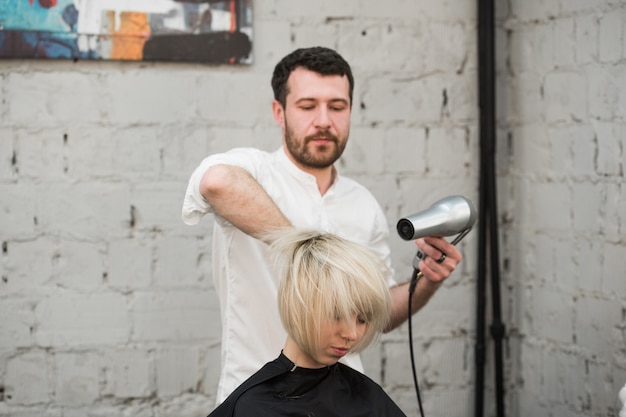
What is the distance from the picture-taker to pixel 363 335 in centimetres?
179

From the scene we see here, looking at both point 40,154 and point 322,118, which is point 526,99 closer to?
point 322,118

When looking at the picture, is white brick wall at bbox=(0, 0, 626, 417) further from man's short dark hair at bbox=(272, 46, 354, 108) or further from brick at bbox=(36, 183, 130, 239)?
man's short dark hair at bbox=(272, 46, 354, 108)

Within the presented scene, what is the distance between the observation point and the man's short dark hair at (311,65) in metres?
2.30

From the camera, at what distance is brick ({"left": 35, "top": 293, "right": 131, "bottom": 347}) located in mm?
3006

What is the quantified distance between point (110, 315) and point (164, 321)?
7.7 inches

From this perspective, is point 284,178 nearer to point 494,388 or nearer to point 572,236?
point 572,236

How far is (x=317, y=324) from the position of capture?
1729 millimetres

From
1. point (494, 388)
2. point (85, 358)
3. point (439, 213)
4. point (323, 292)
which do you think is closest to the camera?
point (323, 292)

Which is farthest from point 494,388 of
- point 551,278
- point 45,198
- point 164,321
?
point 45,198

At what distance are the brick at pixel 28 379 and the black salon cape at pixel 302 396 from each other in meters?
1.42

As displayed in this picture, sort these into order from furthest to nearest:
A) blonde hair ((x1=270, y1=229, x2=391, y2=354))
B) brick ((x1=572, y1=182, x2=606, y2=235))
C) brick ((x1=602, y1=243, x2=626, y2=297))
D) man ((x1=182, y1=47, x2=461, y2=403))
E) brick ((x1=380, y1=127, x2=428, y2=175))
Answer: brick ((x1=380, y1=127, x2=428, y2=175))
brick ((x1=572, y1=182, x2=606, y2=235))
brick ((x1=602, y1=243, x2=626, y2=297))
man ((x1=182, y1=47, x2=461, y2=403))
blonde hair ((x1=270, y1=229, x2=391, y2=354))

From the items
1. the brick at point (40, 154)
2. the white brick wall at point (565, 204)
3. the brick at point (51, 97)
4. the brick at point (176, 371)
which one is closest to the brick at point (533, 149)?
the white brick wall at point (565, 204)

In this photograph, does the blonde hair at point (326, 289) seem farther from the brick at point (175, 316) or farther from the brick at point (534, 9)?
the brick at point (534, 9)

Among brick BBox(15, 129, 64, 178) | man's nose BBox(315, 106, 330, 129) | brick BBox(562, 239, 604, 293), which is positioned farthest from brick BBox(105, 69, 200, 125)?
brick BBox(562, 239, 604, 293)
